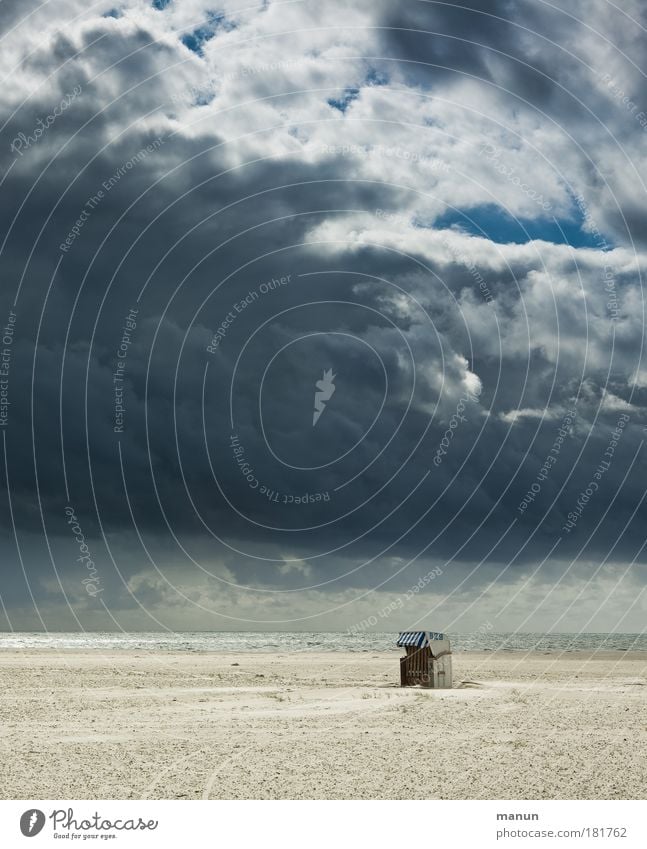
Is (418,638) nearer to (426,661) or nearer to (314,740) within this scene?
(426,661)

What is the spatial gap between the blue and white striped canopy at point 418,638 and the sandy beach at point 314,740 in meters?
2.18

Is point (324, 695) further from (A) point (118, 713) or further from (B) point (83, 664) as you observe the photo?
(B) point (83, 664)

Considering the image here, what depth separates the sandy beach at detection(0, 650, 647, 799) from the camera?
1667 centimetres

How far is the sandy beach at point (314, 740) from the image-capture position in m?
16.7

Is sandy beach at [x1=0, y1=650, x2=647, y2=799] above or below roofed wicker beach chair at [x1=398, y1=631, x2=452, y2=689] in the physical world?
below

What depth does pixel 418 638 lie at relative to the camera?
39062 millimetres

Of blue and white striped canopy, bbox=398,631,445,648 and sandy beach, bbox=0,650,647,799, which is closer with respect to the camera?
sandy beach, bbox=0,650,647,799

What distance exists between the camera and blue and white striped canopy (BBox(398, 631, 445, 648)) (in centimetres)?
3878

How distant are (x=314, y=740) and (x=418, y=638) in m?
17.1

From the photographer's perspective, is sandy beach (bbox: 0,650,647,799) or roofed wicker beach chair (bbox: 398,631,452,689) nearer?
sandy beach (bbox: 0,650,647,799)

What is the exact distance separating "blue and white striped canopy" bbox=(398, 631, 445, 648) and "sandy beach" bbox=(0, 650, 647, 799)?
7.16 ft

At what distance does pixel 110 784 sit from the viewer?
16.7 m
